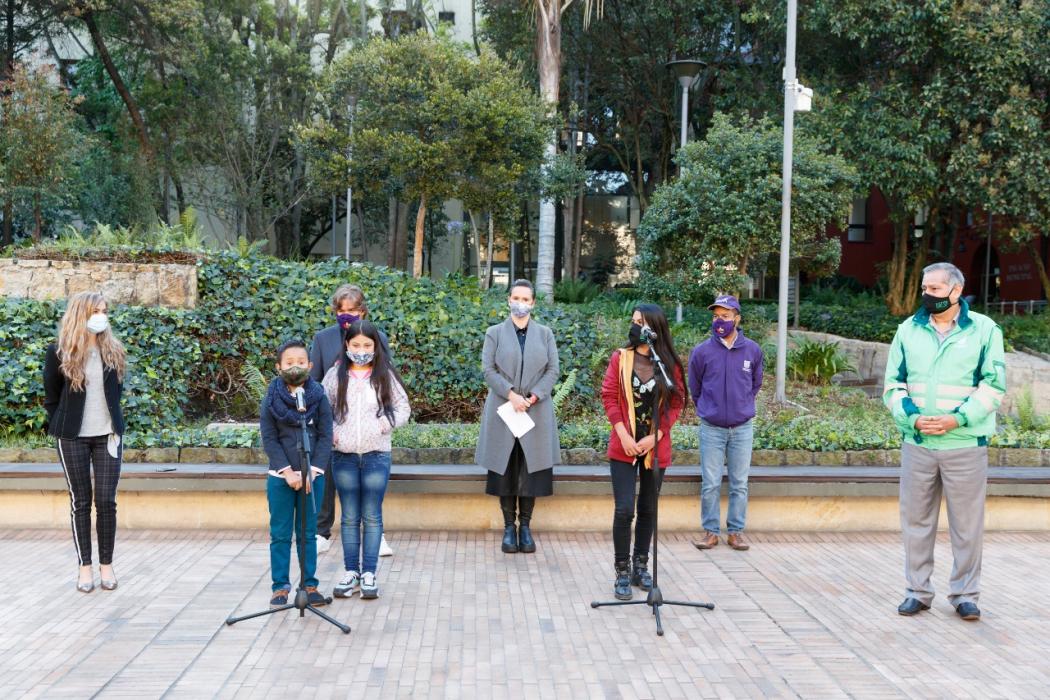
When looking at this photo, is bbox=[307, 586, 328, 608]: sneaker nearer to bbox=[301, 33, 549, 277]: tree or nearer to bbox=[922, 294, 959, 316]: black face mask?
bbox=[922, 294, 959, 316]: black face mask

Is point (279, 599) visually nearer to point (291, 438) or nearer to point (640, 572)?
point (291, 438)

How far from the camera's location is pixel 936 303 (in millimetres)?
5348

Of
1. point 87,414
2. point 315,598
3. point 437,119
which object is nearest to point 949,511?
point 315,598

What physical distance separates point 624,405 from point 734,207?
896 cm

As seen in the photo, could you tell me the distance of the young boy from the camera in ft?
17.1

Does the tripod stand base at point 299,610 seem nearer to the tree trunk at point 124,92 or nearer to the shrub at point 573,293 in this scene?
the shrub at point 573,293

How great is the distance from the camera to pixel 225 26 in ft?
84.9

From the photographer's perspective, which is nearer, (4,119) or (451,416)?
(451,416)

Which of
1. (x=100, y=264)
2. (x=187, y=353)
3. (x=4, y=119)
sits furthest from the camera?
(x=4, y=119)

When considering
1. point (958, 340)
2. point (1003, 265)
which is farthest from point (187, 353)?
point (1003, 265)

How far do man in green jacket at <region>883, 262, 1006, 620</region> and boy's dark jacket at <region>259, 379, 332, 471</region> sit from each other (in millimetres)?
3410

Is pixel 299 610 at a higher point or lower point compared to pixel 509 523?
lower

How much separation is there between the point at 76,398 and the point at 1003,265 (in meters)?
31.6

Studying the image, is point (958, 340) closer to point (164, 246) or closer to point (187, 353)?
point (187, 353)
